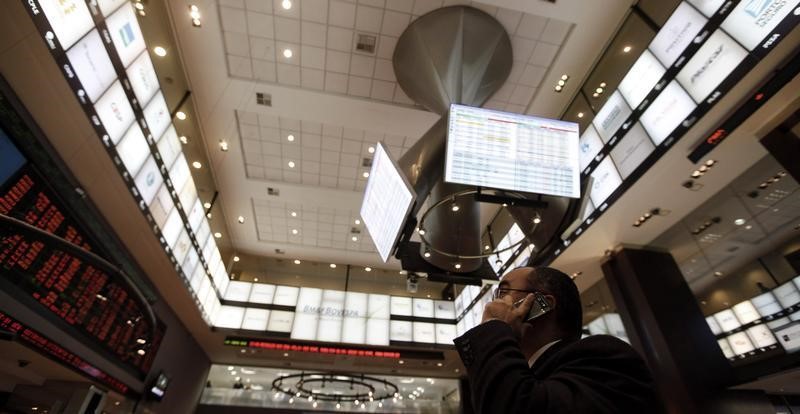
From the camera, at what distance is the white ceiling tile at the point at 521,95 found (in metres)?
9.81

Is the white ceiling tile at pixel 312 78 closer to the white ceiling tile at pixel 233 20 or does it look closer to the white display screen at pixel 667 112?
the white ceiling tile at pixel 233 20

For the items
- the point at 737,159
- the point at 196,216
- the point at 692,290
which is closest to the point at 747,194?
the point at 737,159

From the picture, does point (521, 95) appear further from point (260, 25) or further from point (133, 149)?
point (133, 149)

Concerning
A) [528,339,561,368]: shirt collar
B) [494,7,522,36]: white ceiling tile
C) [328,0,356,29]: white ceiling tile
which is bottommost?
[528,339,561,368]: shirt collar

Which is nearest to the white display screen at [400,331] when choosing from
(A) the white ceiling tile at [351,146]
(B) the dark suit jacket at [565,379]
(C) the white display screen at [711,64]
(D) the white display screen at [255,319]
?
(D) the white display screen at [255,319]

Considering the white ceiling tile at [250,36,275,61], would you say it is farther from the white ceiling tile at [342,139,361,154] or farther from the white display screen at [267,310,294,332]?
the white display screen at [267,310,294,332]

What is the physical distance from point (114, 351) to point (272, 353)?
6265mm

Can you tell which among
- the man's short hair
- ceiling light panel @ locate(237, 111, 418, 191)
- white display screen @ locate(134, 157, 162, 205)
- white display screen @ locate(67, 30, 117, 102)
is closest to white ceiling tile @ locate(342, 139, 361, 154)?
ceiling light panel @ locate(237, 111, 418, 191)

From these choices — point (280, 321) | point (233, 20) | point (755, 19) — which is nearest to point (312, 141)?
point (233, 20)

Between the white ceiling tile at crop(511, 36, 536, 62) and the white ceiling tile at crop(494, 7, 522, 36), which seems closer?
the white ceiling tile at crop(494, 7, 522, 36)

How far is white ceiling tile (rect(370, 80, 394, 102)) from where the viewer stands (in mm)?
9570

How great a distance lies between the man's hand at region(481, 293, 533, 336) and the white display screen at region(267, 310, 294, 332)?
13336mm

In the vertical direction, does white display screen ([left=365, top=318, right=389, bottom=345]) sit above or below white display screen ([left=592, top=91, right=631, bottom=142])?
below

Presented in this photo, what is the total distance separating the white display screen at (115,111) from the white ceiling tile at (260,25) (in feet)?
9.55
